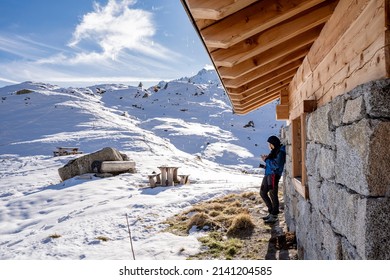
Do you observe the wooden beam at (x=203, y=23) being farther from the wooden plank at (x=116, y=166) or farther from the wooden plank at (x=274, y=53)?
the wooden plank at (x=116, y=166)

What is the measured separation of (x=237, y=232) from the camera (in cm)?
649

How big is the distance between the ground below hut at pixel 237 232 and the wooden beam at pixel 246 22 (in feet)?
12.4

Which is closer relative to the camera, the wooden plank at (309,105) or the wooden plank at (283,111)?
the wooden plank at (309,105)

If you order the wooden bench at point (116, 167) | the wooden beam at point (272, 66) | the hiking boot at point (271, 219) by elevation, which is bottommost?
the hiking boot at point (271, 219)

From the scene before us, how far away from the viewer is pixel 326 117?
2.85 metres

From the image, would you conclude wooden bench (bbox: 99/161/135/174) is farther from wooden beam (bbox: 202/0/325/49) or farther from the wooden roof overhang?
wooden beam (bbox: 202/0/325/49)

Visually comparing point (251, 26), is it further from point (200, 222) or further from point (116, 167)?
point (116, 167)

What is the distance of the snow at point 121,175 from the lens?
22.5ft

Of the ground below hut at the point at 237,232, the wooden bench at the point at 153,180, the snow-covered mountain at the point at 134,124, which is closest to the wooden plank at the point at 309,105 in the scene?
the ground below hut at the point at 237,232

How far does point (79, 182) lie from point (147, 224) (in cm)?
778

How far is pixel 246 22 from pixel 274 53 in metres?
1.40

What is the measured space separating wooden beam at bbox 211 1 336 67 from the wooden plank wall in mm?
138

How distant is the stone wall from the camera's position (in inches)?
71.4

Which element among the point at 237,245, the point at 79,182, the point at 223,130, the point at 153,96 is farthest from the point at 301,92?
the point at 153,96
